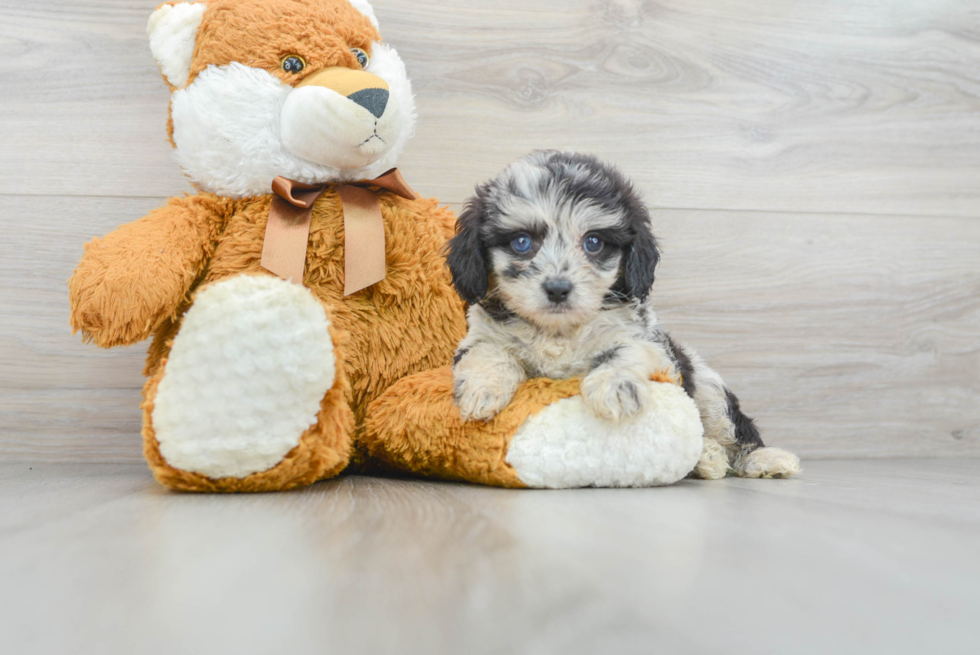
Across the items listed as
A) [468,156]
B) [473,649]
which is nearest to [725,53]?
[468,156]

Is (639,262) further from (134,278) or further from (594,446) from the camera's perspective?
(134,278)

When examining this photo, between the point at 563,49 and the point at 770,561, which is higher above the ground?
the point at 563,49

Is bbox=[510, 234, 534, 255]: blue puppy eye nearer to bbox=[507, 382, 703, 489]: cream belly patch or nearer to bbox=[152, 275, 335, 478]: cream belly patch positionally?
bbox=[507, 382, 703, 489]: cream belly patch

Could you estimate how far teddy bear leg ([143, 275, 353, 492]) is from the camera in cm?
121

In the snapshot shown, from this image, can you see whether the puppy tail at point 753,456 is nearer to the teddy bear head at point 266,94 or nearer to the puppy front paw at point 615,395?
the puppy front paw at point 615,395

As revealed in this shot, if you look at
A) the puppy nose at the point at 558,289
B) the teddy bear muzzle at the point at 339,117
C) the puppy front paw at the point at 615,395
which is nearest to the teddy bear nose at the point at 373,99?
the teddy bear muzzle at the point at 339,117

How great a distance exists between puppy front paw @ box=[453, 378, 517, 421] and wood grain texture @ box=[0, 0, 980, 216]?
803mm

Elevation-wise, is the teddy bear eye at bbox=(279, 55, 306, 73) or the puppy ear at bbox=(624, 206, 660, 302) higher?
the teddy bear eye at bbox=(279, 55, 306, 73)

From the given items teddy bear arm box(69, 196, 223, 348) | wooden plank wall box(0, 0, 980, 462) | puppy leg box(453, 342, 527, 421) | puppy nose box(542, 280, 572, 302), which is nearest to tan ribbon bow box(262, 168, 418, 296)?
teddy bear arm box(69, 196, 223, 348)

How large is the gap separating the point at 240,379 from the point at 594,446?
64 cm

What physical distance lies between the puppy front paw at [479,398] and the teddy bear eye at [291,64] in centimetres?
73

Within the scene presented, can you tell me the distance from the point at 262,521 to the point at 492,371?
52 centimetres

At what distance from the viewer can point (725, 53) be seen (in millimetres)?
2092

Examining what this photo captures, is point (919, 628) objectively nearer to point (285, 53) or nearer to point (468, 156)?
point (285, 53)
